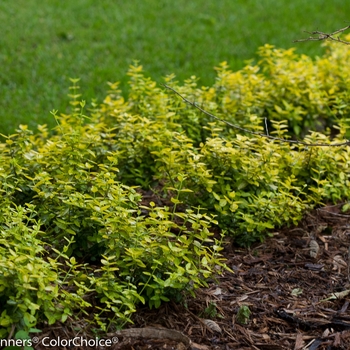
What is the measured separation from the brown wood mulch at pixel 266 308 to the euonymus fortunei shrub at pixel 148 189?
0.11 meters

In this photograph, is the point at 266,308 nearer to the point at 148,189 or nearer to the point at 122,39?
the point at 148,189

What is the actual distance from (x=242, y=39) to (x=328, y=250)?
5.40 metres

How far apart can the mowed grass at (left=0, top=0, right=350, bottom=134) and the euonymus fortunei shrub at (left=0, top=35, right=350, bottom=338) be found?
194 cm

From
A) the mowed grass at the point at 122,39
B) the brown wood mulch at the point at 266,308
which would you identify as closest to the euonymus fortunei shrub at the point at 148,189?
the brown wood mulch at the point at 266,308

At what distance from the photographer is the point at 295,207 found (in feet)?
14.5

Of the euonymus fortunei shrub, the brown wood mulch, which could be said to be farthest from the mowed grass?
the brown wood mulch

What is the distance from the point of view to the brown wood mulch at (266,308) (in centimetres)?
332

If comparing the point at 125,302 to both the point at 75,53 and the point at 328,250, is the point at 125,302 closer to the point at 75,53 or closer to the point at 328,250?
the point at 328,250

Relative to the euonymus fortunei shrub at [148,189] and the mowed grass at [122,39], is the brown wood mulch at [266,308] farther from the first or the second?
the mowed grass at [122,39]

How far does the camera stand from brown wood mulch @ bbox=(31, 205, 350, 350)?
10.9 ft

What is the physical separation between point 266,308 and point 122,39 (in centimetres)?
606

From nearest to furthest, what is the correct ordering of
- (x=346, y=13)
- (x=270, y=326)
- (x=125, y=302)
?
(x=125, y=302), (x=270, y=326), (x=346, y=13)

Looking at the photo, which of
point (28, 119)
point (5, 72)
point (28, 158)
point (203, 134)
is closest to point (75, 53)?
point (5, 72)

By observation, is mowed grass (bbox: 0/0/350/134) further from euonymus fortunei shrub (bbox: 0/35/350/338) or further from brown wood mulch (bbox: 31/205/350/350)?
brown wood mulch (bbox: 31/205/350/350)
